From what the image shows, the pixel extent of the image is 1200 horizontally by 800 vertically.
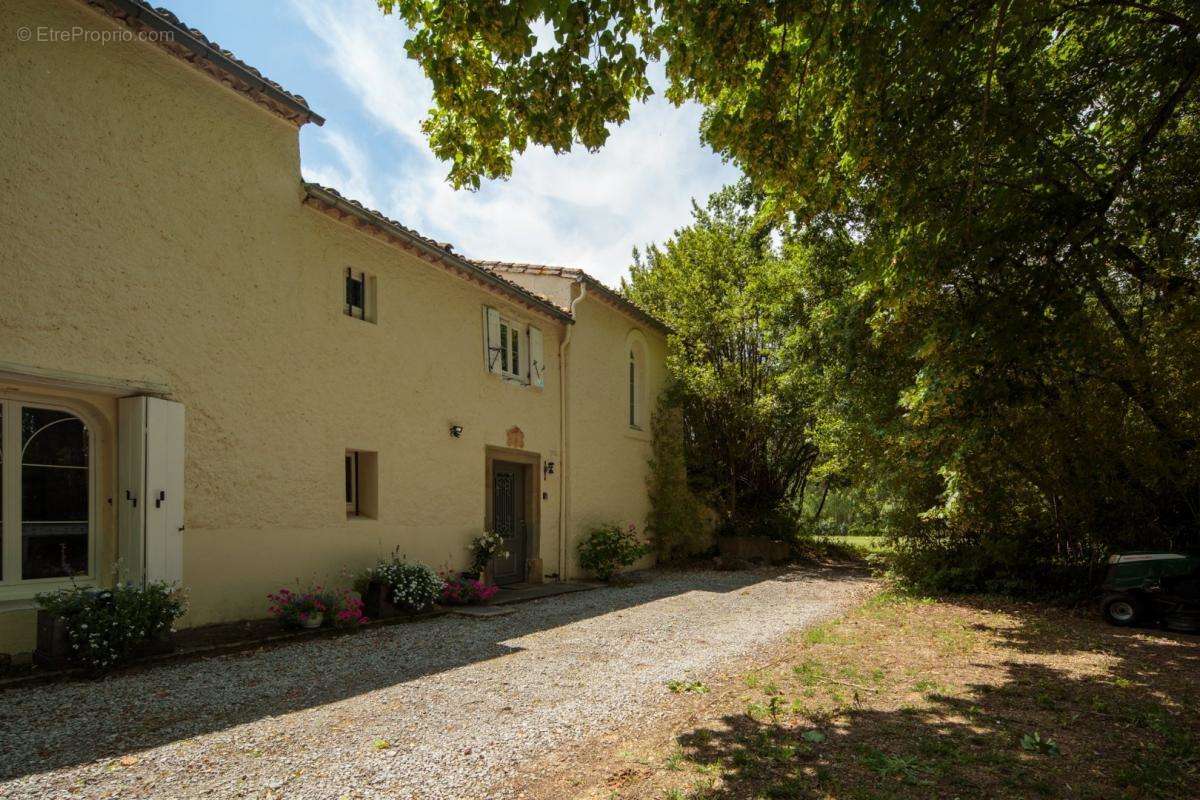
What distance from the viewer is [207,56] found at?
6965mm

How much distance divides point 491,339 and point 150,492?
5858 mm

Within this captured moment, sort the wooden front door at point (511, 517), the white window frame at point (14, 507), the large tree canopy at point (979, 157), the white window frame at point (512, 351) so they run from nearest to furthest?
the large tree canopy at point (979, 157) → the white window frame at point (14, 507) → the wooden front door at point (511, 517) → the white window frame at point (512, 351)

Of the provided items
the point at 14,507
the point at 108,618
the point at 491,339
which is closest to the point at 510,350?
the point at 491,339

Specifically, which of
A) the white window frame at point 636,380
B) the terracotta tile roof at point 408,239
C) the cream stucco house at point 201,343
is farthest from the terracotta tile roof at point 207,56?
the white window frame at point 636,380

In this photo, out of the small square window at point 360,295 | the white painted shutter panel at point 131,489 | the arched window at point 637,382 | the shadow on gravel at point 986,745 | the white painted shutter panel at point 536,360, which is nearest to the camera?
the shadow on gravel at point 986,745

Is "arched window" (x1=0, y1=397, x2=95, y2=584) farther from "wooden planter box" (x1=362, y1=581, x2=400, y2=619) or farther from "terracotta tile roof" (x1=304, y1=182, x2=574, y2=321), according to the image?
"terracotta tile roof" (x1=304, y1=182, x2=574, y2=321)

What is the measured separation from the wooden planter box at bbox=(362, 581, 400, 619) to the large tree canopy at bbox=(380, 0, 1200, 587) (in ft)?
16.9

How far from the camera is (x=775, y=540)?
18.3 m

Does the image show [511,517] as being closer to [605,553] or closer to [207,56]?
[605,553]

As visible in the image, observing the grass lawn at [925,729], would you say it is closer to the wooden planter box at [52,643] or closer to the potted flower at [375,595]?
the potted flower at [375,595]

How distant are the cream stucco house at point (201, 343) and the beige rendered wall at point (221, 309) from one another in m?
0.02

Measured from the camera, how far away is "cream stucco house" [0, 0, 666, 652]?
19.2 feet

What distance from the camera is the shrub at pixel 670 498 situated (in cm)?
1620

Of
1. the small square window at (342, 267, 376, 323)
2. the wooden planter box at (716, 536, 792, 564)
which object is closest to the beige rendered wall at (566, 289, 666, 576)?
the wooden planter box at (716, 536, 792, 564)
